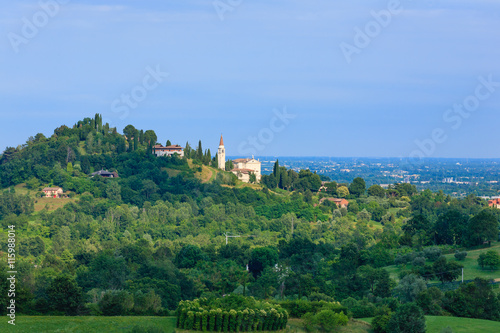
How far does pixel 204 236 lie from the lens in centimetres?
5128

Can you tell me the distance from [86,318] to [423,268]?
17.9 metres

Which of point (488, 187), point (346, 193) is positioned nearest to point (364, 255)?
point (346, 193)

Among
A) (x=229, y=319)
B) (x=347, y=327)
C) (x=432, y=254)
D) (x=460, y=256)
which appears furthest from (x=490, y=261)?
(x=229, y=319)

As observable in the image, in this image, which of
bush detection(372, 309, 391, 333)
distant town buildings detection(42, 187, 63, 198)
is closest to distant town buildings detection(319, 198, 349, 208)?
distant town buildings detection(42, 187, 63, 198)

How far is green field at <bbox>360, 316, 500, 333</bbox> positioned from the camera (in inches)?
807

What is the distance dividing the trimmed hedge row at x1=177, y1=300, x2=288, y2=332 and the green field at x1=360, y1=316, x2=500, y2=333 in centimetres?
419

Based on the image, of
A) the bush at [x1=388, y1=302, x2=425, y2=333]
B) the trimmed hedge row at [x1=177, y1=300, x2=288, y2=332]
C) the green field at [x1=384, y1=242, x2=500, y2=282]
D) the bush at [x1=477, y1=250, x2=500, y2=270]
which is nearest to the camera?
the bush at [x1=388, y1=302, x2=425, y2=333]

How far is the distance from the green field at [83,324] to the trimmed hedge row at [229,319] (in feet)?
2.42

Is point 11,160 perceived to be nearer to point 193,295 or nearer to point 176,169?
point 176,169

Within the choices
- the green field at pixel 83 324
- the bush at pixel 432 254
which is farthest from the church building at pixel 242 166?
the green field at pixel 83 324

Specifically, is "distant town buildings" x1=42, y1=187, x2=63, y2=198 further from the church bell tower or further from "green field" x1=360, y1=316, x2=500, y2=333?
"green field" x1=360, y1=316, x2=500, y2=333

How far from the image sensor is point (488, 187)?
129625 millimetres

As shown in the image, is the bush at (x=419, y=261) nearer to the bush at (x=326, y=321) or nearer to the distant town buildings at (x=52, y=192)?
the bush at (x=326, y=321)

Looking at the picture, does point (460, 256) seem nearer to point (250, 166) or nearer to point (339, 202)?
point (339, 202)
